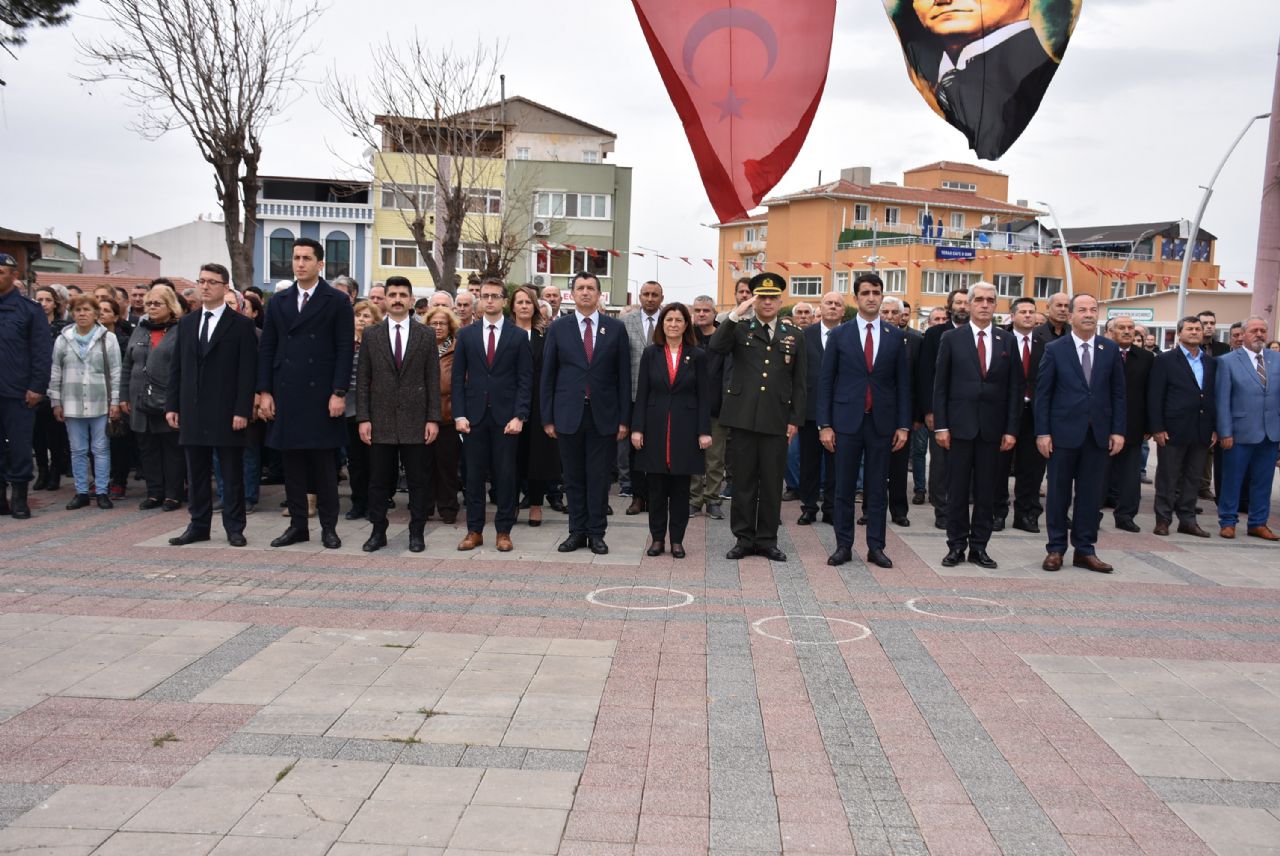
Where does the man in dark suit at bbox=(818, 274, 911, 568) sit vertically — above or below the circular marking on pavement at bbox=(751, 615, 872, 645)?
above

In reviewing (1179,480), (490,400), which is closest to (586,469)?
(490,400)

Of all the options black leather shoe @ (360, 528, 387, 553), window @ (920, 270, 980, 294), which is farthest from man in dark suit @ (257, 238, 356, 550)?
window @ (920, 270, 980, 294)

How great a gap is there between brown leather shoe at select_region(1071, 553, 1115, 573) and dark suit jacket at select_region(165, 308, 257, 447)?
22.8 ft

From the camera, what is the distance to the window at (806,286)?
81669 mm

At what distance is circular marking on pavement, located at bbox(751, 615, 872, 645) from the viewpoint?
668cm

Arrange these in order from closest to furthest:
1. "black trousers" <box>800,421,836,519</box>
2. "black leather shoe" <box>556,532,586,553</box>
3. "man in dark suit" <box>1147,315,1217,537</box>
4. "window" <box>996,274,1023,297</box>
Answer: "black leather shoe" <box>556,532,586,553</box>
"man in dark suit" <box>1147,315,1217,537</box>
"black trousers" <box>800,421,836,519</box>
"window" <box>996,274,1023,297</box>

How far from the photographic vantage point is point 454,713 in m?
5.17

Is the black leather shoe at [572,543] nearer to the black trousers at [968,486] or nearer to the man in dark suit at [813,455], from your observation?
the man in dark suit at [813,455]

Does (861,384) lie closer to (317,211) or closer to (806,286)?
(317,211)

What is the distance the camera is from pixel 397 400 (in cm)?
931

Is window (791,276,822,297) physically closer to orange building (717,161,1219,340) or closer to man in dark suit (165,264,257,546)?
orange building (717,161,1219,340)

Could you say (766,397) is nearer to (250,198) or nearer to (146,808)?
(146,808)

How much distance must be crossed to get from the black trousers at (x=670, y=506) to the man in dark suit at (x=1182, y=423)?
5.21 meters

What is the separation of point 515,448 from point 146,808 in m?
5.55
